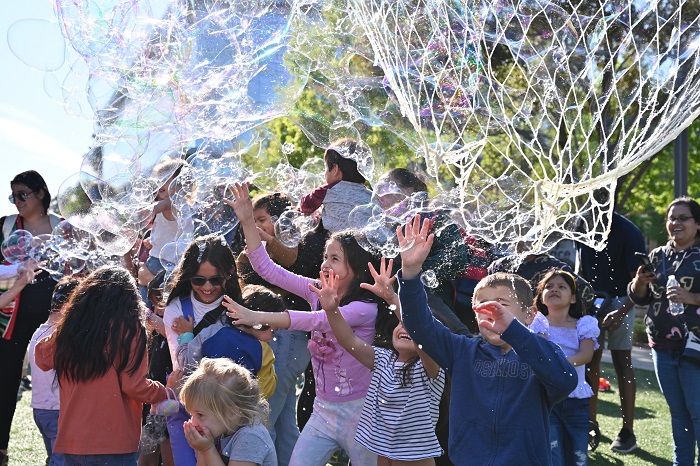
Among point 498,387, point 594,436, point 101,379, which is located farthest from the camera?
point 594,436

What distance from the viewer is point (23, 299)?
5949mm

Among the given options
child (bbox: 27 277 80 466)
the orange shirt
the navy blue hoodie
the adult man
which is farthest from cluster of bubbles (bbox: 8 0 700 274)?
the adult man

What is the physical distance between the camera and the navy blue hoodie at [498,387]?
352cm

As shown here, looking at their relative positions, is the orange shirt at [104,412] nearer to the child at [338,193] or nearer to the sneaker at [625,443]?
the child at [338,193]

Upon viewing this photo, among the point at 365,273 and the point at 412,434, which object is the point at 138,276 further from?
the point at 412,434

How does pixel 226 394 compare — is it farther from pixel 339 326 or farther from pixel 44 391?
pixel 44 391

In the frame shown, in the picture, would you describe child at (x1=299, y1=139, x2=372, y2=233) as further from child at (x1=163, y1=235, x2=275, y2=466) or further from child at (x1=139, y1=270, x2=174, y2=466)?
child at (x1=139, y1=270, x2=174, y2=466)

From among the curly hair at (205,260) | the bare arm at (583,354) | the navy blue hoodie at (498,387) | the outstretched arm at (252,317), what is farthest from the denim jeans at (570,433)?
the curly hair at (205,260)

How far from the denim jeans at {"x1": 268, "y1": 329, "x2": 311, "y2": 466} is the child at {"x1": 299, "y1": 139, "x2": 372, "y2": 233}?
0.69m

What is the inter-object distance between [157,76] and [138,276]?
65.2 inches

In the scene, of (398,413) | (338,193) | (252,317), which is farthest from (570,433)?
(252,317)

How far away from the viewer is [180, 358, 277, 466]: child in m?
3.64

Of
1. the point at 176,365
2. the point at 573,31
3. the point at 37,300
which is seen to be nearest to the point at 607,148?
the point at 573,31

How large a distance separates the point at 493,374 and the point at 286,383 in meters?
1.81
